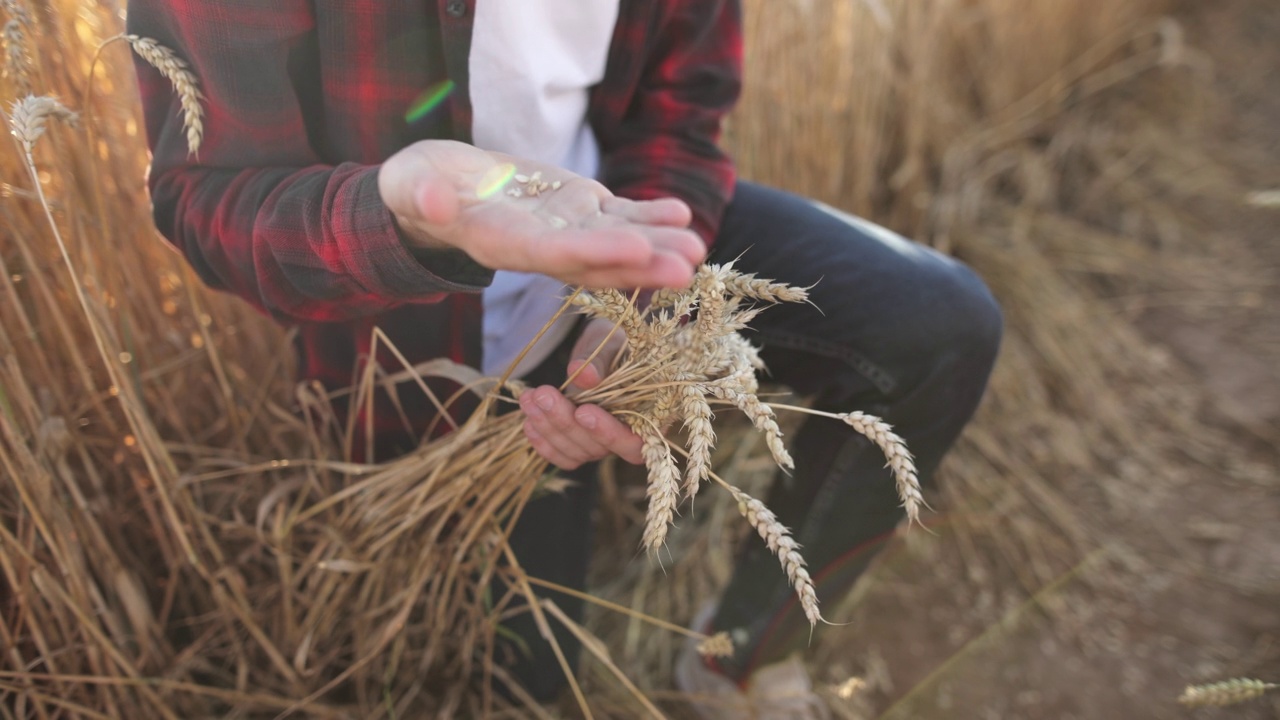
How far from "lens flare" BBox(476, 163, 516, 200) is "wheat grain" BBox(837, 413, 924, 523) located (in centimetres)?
33

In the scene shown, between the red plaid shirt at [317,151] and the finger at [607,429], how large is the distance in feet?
0.50

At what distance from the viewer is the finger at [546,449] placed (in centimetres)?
81

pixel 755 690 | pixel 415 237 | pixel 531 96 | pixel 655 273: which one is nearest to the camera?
pixel 655 273

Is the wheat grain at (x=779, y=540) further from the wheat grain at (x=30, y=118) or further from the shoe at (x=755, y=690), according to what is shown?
the wheat grain at (x=30, y=118)

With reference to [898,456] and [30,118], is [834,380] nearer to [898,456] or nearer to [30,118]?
[898,456]

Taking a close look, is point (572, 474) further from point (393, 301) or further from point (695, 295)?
point (695, 295)

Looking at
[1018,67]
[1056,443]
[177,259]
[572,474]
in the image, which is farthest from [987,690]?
[1018,67]

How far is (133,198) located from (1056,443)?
1.73m

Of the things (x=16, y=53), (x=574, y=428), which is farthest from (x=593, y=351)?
(x=16, y=53)

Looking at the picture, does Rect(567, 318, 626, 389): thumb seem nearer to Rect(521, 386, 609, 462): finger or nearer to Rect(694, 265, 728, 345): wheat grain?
Rect(521, 386, 609, 462): finger

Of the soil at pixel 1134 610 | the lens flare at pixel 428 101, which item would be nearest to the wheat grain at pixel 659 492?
the lens flare at pixel 428 101

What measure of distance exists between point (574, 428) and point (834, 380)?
0.41 metres

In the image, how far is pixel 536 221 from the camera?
0.61m

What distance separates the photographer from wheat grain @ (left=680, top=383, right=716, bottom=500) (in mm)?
646
